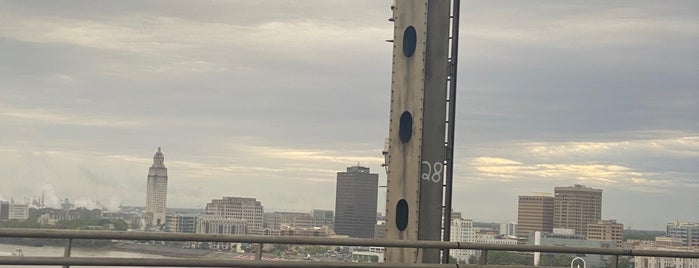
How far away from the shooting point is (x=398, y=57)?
14430 millimetres

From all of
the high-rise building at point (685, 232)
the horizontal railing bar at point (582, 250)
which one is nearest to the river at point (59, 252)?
the horizontal railing bar at point (582, 250)

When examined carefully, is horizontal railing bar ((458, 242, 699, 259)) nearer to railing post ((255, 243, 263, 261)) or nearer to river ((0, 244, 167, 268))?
railing post ((255, 243, 263, 261))

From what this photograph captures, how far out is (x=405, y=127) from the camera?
14391mm

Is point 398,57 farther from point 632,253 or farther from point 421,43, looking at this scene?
point 632,253

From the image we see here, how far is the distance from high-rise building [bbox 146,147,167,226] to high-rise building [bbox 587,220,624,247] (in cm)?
923

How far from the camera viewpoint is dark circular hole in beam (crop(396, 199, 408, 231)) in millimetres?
14336

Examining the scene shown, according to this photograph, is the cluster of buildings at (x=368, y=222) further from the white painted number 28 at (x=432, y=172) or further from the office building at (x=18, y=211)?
the white painted number 28 at (x=432, y=172)

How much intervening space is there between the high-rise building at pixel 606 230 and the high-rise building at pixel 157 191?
923 cm

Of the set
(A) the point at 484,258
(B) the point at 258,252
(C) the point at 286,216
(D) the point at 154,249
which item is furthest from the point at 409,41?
(C) the point at 286,216

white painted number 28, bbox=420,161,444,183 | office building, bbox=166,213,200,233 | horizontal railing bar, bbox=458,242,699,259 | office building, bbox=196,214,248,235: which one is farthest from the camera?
office building, bbox=166,213,200,233

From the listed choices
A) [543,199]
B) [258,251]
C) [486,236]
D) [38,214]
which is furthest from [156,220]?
[543,199]

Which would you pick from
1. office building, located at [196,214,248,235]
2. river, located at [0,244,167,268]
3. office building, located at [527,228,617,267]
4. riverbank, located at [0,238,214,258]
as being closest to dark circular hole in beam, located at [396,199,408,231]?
office building, located at [527,228,617,267]

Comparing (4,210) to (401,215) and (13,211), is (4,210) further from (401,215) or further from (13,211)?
(401,215)

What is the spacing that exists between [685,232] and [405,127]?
1315 centimetres
